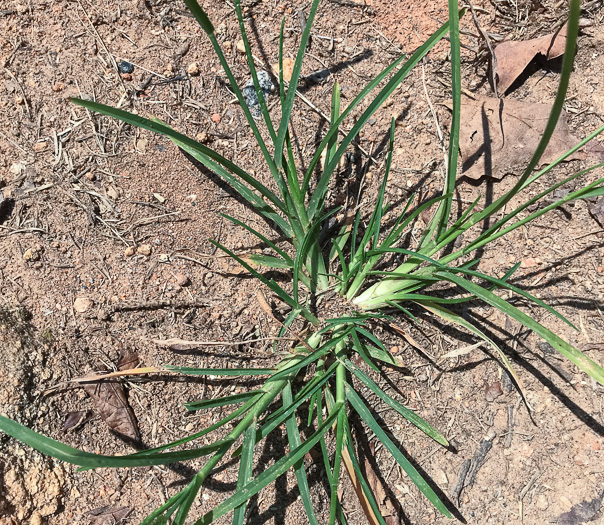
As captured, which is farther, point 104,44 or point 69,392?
point 104,44

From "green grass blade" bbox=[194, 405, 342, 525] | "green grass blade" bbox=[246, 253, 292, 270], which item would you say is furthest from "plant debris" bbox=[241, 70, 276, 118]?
"green grass blade" bbox=[194, 405, 342, 525]

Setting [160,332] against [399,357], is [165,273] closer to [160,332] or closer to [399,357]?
[160,332]

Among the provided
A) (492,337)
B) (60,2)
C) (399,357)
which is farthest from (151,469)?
(60,2)

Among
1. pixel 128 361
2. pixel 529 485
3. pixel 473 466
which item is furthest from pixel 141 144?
pixel 529 485

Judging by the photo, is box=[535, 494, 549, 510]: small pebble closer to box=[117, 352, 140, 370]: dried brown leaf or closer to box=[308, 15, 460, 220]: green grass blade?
box=[308, 15, 460, 220]: green grass blade

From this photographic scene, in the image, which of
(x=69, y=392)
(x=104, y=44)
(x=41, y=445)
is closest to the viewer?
(x=41, y=445)
